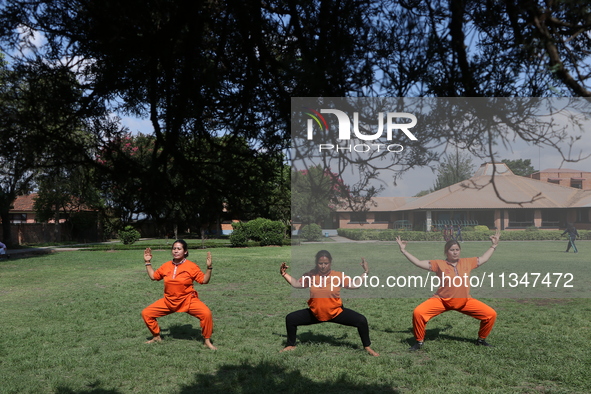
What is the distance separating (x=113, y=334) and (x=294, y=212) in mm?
4783

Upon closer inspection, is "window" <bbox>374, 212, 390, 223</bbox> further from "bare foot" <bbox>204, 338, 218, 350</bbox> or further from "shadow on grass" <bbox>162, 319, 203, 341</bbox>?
"shadow on grass" <bbox>162, 319, 203, 341</bbox>

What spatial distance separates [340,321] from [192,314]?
6.50 ft

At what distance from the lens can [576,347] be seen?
628 centimetres

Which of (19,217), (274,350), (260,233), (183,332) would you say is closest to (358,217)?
(274,350)

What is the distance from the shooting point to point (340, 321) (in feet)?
20.2

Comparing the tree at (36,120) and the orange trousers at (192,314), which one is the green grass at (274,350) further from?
the tree at (36,120)

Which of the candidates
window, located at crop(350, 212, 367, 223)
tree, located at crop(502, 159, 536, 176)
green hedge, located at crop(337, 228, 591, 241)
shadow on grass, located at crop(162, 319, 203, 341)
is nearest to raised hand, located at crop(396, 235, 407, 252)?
green hedge, located at crop(337, 228, 591, 241)

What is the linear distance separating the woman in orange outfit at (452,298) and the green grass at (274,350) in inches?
11.5

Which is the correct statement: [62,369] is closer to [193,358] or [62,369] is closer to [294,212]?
[193,358]

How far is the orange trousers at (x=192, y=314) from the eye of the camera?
6.48 m

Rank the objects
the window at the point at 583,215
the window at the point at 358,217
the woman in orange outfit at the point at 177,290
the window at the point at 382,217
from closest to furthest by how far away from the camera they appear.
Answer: the window at the point at 358,217 < the window at the point at 382,217 < the window at the point at 583,215 < the woman in orange outfit at the point at 177,290

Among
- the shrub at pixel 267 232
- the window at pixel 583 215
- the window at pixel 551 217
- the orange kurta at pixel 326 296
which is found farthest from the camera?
the shrub at pixel 267 232

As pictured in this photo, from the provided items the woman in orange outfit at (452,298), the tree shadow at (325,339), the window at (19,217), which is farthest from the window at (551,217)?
the window at (19,217)

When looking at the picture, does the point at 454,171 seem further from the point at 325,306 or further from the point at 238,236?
the point at 238,236
